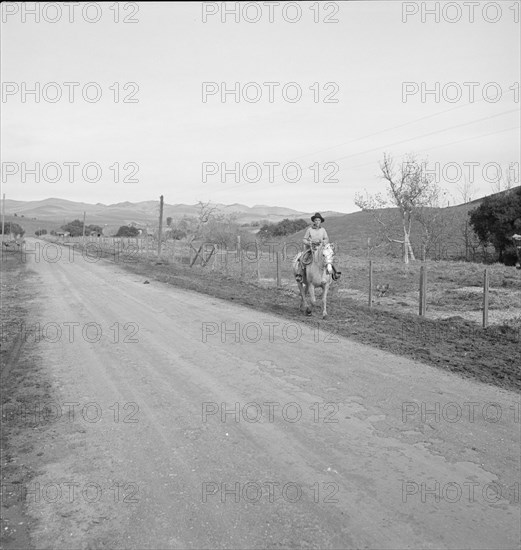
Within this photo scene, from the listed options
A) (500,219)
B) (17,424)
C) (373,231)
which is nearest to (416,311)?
(17,424)

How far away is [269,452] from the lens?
4430 millimetres

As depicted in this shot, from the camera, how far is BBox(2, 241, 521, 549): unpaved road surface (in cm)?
332

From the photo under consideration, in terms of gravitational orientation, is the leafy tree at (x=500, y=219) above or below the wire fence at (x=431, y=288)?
above

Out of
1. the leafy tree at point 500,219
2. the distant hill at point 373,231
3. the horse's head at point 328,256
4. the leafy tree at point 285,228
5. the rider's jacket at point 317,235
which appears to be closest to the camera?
the horse's head at point 328,256

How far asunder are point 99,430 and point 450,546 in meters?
3.38

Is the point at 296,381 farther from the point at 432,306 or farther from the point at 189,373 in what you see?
the point at 432,306

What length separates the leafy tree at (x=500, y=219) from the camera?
29750 millimetres

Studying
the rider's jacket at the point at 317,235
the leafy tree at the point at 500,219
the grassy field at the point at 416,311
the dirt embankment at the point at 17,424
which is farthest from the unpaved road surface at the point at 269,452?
the leafy tree at the point at 500,219

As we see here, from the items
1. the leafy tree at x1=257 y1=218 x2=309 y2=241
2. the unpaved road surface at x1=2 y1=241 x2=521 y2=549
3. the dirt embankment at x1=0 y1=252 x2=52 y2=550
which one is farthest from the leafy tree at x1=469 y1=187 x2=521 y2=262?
the leafy tree at x1=257 y1=218 x2=309 y2=241

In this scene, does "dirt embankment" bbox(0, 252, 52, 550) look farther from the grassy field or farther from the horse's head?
the horse's head

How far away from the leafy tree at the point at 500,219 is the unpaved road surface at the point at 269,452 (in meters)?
25.7

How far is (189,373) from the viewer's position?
6.90 meters

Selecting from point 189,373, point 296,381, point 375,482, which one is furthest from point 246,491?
point 189,373

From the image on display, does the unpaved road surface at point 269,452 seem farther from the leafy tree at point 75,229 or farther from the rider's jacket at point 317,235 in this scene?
the leafy tree at point 75,229
